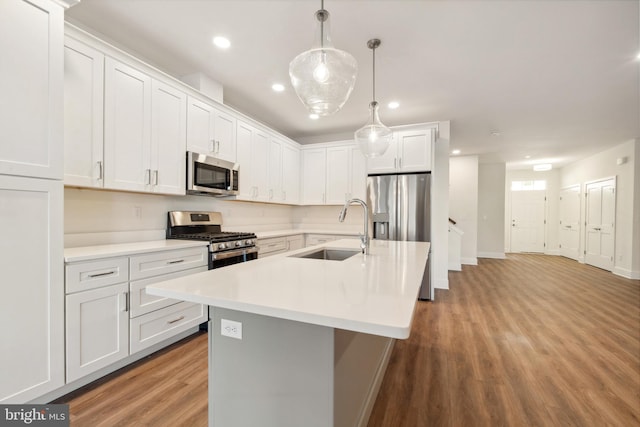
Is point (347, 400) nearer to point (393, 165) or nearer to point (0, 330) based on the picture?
point (0, 330)

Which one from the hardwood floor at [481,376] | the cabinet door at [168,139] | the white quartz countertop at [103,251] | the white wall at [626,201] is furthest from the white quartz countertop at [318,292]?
the white wall at [626,201]


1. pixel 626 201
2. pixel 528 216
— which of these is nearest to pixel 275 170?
pixel 626 201

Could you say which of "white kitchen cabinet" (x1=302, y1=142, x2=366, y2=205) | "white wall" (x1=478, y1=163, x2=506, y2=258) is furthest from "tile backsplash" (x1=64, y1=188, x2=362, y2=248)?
"white wall" (x1=478, y1=163, x2=506, y2=258)

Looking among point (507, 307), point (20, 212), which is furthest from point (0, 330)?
point (507, 307)

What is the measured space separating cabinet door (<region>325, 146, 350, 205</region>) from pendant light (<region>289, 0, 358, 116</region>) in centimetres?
304

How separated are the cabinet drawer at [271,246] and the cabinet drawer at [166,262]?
1.04 metres

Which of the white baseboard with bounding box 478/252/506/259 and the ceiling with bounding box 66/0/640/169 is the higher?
the ceiling with bounding box 66/0/640/169

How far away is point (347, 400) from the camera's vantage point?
4.03 feet

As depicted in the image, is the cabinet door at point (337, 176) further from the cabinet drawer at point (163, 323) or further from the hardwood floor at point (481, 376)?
the cabinet drawer at point (163, 323)

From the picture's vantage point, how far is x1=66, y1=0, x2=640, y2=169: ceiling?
205 cm

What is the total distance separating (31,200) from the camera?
1569 millimetres

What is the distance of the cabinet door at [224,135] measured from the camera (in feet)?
10.6

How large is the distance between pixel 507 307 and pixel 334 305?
3778 millimetres

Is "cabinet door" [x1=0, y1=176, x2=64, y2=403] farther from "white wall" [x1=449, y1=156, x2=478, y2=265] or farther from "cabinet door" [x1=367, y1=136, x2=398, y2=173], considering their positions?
"white wall" [x1=449, y1=156, x2=478, y2=265]
